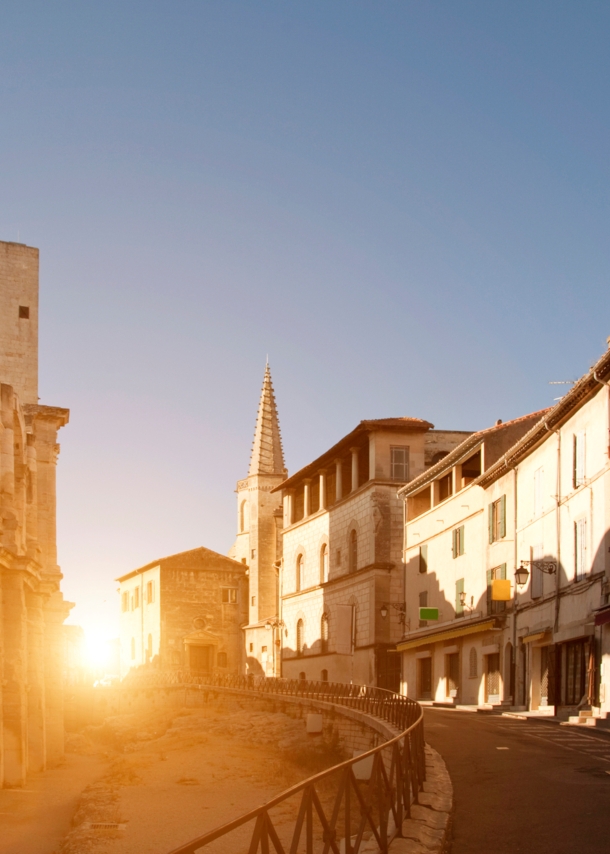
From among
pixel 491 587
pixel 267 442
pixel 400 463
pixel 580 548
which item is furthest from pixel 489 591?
pixel 267 442

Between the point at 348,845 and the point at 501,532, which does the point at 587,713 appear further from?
the point at 348,845

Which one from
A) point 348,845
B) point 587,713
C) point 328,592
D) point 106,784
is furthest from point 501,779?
point 328,592

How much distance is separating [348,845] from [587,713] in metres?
19.4

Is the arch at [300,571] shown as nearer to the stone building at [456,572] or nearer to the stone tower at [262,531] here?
the stone tower at [262,531]

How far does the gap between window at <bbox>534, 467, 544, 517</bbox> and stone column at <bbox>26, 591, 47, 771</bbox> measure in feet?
56.3

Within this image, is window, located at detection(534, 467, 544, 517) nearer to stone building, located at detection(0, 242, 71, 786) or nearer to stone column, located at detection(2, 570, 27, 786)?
stone building, located at detection(0, 242, 71, 786)

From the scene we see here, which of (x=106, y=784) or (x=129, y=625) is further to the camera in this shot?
(x=129, y=625)

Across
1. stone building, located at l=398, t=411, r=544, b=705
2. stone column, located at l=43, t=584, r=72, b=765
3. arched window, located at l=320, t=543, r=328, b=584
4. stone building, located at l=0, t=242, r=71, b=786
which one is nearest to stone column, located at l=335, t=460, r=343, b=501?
arched window, located at l=320, t=543, r=328, b=584

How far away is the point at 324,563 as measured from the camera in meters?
61.0

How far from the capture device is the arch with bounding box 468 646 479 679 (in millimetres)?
39969

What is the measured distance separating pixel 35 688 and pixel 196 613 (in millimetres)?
42011

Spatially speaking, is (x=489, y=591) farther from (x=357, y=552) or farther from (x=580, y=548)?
(x=357, y=552)

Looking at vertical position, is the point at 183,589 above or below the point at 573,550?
below

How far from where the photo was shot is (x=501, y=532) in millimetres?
38125
